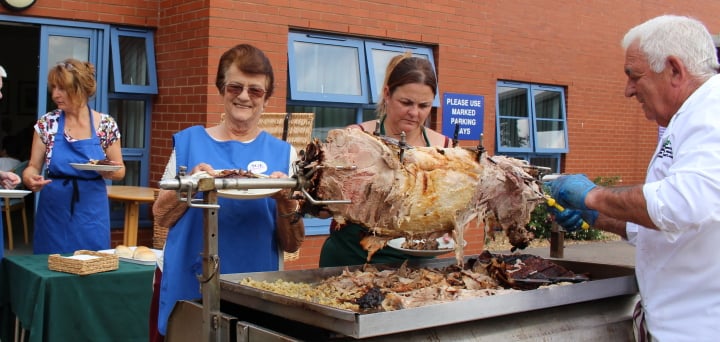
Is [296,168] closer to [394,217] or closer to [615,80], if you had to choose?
[394,217]

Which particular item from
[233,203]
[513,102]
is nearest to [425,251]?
[233,203]

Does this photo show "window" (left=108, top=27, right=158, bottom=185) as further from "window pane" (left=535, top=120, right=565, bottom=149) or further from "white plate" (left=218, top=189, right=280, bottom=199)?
"window pane" (left=535, top=120, right=565, bottom=149)

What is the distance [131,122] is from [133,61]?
639 millimetres

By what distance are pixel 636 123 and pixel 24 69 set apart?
439 inches

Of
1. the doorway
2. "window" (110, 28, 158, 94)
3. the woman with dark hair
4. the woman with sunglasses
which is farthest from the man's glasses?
the doorway

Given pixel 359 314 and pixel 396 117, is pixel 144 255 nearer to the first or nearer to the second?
pixel 396 117

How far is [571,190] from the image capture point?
3.23 metres

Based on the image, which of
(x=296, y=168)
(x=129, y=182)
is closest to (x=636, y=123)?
(x=129, y=182)

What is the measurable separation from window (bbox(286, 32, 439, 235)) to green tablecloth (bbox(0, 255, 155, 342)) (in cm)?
283

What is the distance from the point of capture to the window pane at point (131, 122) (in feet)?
25.1

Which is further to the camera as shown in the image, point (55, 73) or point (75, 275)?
point (55, 73)

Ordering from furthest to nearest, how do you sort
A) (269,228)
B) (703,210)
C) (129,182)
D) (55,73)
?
(129,182)
(55,73)
(269,228)
(703,210)

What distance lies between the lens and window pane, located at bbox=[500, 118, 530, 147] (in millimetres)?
11688

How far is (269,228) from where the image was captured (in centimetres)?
349
